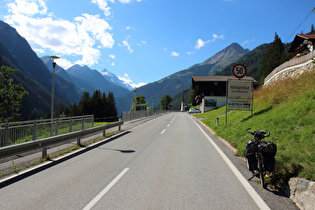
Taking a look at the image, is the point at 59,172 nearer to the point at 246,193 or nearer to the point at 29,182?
the point at 29,182

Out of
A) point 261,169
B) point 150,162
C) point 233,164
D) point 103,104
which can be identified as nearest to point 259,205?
point 261,169

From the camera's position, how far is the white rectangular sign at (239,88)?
13.9 metres

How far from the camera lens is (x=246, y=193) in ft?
12.6

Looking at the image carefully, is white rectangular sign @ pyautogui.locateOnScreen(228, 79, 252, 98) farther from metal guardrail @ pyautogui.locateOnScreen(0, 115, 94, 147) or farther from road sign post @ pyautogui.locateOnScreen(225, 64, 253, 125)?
metal guardrail @ pyautogui.locateOnScreen(0, 115, 94, 147)

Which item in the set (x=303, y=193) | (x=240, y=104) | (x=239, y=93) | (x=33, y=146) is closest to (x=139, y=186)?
(x=303, y=193)

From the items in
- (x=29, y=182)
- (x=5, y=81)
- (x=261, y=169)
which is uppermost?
(x=5, y=81)

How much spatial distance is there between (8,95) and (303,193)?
108ft

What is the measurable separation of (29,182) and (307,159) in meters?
6.31

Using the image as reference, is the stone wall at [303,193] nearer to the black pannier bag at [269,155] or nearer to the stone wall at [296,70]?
the black pannier bag at [269,155]

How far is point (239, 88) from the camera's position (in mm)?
13992

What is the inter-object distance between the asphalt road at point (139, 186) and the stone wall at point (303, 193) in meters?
0.17

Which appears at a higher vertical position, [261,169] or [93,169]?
[261,169]

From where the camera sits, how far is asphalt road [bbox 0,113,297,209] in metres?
3.42

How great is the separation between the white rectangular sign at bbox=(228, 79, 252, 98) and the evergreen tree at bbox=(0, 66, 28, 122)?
88.9 feet
